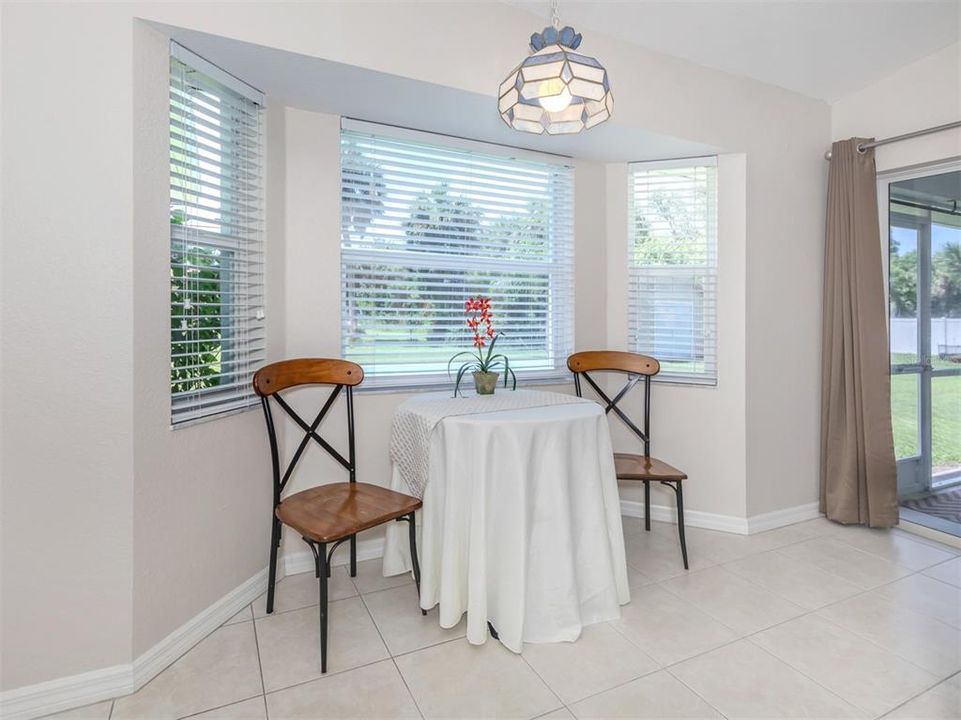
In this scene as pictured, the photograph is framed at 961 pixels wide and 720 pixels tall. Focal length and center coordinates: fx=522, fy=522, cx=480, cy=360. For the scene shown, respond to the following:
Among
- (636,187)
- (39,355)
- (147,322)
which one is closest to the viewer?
(39,355)

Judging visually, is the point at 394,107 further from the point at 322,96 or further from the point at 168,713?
the point at 168,713

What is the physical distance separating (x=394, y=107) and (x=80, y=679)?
7.90ft

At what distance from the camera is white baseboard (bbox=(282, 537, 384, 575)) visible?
2438 millimetres

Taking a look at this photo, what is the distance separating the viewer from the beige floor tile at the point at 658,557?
2.47m

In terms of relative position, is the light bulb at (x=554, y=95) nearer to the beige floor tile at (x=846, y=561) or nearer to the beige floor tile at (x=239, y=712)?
the beige floor tile at (x=239, y=712)

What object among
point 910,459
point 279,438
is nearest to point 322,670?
point 279,438

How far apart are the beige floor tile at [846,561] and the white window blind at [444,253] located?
1.58 m

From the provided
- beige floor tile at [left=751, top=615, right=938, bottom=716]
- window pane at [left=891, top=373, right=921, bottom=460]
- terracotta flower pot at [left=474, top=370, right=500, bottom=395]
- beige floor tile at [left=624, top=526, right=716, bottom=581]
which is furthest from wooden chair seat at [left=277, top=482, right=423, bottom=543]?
window pane at [left=891, top=373, right=921, bottom=460]

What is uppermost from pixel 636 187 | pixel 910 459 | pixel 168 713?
pixel 636 187

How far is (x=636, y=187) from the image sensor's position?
3.12 metres

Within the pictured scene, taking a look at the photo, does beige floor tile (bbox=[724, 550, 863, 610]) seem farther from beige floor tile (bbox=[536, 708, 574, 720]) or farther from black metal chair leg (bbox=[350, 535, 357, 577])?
black metal chair leg (bbox=[350, 535, 357, 577])

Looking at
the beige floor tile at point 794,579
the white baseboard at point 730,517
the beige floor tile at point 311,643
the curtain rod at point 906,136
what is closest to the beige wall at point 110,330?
the beige floor tile at point 311,643

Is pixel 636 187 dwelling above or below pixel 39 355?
above

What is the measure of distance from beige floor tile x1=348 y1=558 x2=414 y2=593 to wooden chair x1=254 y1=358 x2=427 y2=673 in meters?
0.06
